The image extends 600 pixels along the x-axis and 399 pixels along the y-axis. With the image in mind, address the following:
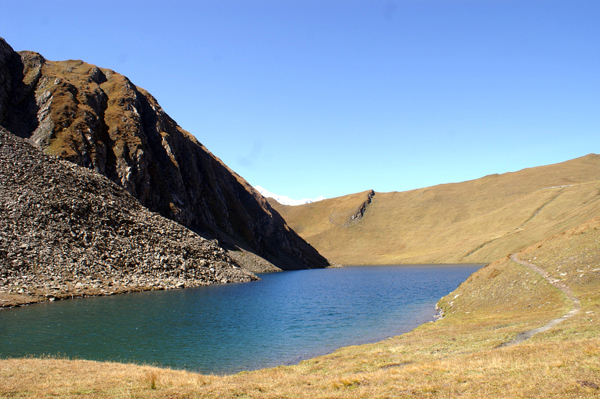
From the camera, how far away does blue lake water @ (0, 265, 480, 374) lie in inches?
1058

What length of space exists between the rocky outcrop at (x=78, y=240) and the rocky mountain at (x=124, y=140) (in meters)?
17.7

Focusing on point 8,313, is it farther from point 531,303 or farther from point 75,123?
point 75,123

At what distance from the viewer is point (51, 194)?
217ft

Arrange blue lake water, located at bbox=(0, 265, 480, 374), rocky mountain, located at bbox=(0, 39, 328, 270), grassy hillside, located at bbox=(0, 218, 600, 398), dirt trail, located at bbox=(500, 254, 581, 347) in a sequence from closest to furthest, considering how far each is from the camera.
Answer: grassy hillside, located at bbox=(0, 218, 600, 398)
dirt trail, located at bbox=(500, 254, 581, 347)
blue lake water, located at bbox=(0, 265, 480, 374)
rocky mountain, located at bbox=(0, 39, 328, 270)

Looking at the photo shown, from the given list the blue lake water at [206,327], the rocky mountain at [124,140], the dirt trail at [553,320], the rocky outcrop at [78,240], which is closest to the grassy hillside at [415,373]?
the dirt trail at [553,320]

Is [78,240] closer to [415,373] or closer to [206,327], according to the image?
[206,327]

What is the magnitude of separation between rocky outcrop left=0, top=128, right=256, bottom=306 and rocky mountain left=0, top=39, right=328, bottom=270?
1765 cm

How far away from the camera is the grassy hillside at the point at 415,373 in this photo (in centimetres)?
1217

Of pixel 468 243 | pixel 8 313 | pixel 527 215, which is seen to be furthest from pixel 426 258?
pixel 8 313

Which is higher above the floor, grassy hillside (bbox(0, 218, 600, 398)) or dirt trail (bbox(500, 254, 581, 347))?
grassy hillside (bbox(0, 218, 600, 398))

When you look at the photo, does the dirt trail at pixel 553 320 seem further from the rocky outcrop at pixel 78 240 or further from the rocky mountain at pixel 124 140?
the rocky mountain at pixel 124 140

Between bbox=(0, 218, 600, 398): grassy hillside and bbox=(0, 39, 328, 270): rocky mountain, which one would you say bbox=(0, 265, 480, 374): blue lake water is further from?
bbox=(0, 39, 328, 270): rocky mountain

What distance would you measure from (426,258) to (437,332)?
15306cm

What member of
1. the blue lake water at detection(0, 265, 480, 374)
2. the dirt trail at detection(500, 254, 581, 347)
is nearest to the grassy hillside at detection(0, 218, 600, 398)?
the dirt trail at detection(500, 254, 581, 347)
